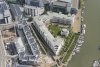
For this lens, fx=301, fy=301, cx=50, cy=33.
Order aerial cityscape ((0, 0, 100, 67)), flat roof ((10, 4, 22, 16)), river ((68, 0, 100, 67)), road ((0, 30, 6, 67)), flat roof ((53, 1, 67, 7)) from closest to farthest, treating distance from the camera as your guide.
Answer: road ((0, 30, 6, 67))
aerial cityscape ((0, 0, 100, 67))
river ((68, 0, 100, 67))
flat roof ((10, 4, 22, 16))
flat roof ((53, 1, 67, 7))

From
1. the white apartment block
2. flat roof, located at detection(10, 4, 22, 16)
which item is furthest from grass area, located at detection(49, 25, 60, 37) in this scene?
flat roof, located at detection(10, 4, 22, 16)

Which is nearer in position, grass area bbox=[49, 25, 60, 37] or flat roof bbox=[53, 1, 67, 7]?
grass area bbox=[49, 25, 60, 37]

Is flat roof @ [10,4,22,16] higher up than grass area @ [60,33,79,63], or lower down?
higher up

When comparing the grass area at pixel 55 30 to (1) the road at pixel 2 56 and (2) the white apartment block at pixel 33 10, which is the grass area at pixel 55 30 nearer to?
(2) the white apartment block at pixel 33 10

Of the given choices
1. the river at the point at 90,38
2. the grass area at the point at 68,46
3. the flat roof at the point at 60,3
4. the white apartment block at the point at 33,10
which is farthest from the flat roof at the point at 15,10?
the river at the point at 90,38

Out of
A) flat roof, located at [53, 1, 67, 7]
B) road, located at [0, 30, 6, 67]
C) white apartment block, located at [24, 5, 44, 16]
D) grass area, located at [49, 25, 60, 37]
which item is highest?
flat roof, located at [53, 1, 67, 7]

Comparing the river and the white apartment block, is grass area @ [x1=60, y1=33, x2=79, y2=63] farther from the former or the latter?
the white apartment block

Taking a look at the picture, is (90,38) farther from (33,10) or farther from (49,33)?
(33,10)

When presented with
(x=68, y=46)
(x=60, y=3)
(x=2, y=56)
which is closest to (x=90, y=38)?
(x=68, y=46)
